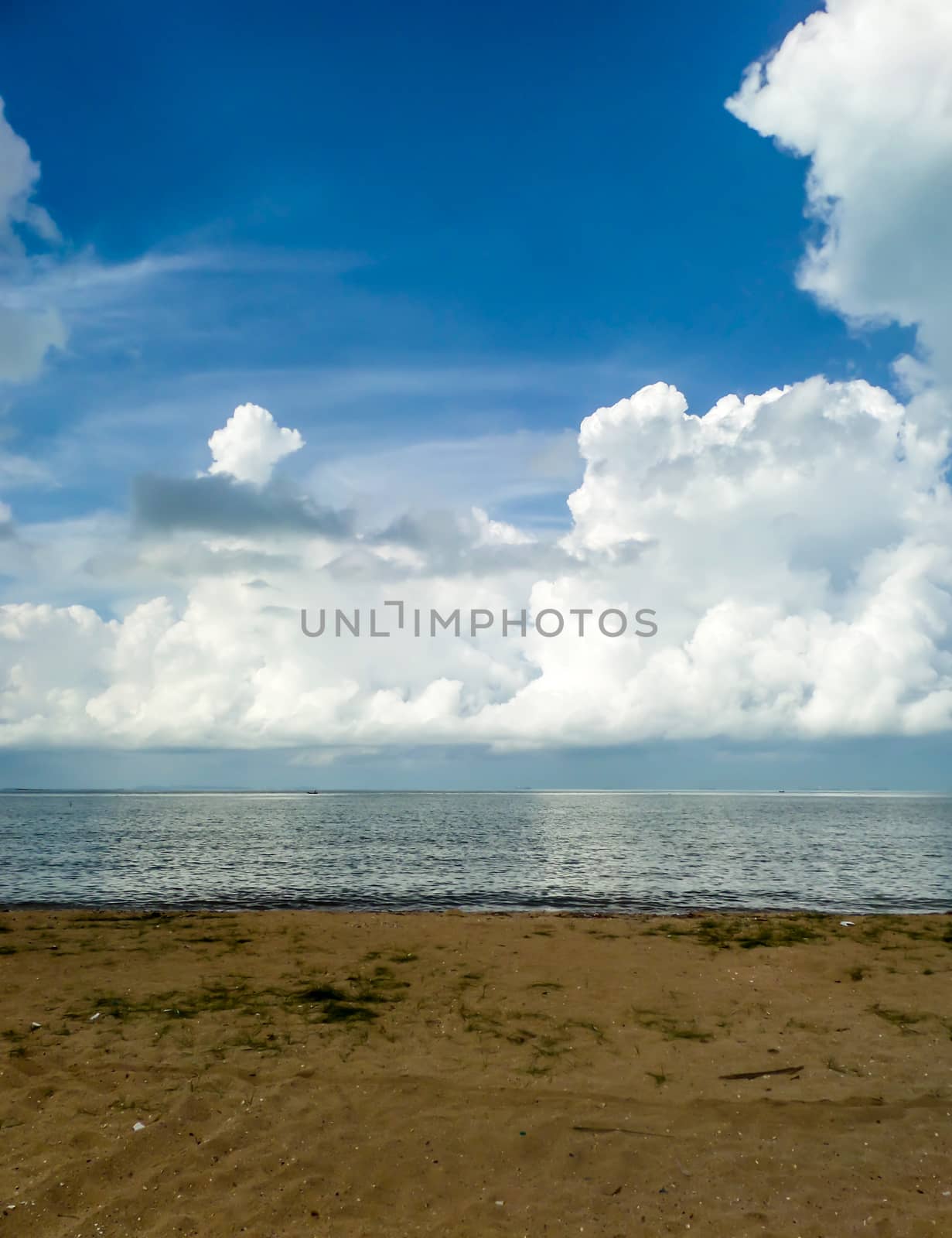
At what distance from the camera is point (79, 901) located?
33.6m

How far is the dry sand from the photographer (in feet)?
27.1

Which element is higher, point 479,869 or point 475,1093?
point 475,1093

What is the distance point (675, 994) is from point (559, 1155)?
7.74 m

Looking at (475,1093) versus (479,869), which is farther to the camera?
(479,869)

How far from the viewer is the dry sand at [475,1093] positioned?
8.27 meters

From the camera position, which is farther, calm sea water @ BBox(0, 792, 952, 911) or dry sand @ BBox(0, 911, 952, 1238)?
calm sea water @ BBox(0, 792, 952, 911)

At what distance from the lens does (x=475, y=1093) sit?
1108 centimetres

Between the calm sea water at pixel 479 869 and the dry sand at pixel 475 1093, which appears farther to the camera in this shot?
the calm sea water at pixel 479 869

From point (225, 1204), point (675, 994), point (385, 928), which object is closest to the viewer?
point (225, 1204)

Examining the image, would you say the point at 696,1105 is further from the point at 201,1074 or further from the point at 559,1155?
the point at 201,1074

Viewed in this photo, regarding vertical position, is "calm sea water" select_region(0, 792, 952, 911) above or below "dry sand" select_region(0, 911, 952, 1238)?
below

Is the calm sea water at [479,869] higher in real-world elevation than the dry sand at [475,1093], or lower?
lower

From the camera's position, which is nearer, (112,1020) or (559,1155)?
(559,1155)

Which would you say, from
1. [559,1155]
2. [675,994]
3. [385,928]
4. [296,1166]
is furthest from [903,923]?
[296,1166]
